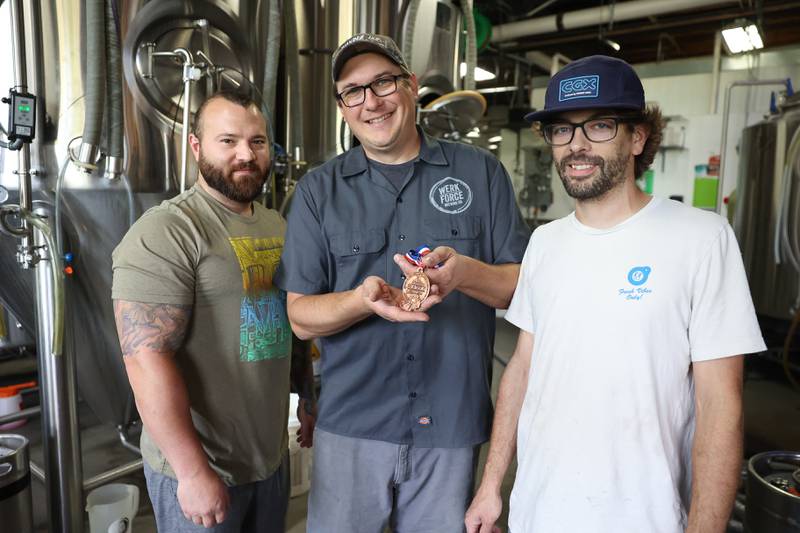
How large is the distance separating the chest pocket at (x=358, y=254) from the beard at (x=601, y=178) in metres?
0.46

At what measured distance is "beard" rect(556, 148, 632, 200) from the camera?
1.19 m

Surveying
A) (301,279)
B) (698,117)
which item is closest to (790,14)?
(698,117)

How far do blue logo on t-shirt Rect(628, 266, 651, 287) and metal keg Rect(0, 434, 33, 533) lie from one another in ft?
7.05

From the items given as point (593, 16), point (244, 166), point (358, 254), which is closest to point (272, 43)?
point (244, 166)

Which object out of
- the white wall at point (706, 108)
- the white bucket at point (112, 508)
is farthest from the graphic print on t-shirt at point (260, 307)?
the white wall at point (706, 108)

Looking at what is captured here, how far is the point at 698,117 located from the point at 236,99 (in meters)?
7.07

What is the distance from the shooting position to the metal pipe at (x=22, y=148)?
1.99 metres

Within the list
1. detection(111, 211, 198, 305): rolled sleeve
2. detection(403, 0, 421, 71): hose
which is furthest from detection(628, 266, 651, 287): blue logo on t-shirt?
detection(403, 0, 421, 71): hose

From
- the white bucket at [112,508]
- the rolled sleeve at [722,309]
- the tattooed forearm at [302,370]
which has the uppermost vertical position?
the rolled sleeve at [722,309]

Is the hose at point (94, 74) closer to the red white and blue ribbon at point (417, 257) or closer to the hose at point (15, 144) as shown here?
the hose at point (15, 144)

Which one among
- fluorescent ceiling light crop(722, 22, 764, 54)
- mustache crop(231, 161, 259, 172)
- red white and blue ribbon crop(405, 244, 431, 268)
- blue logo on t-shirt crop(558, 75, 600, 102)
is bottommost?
red white and blue ribbon crop(405, 244, 431, 268)

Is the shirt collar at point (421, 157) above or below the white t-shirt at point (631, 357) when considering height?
above

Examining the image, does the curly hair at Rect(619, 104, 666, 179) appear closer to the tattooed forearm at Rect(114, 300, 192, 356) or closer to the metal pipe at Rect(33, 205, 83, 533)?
the tattooed forearm at Rect(114, 300, 192, 356)

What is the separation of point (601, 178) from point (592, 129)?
12 cm
